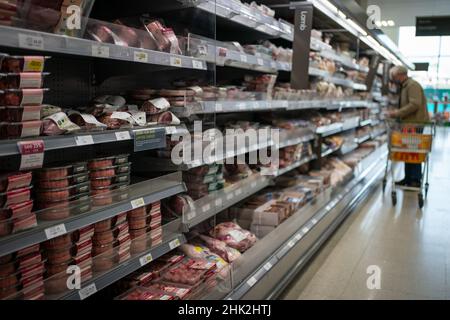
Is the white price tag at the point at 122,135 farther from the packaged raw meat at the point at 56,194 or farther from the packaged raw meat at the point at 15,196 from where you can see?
the packaged raw meat at the point at 15,196

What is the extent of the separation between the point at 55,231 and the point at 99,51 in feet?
2.42

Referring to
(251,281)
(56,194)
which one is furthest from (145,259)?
(251,281)

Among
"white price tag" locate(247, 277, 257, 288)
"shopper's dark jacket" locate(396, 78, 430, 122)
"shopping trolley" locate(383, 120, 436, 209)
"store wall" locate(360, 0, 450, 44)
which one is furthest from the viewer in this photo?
"store wall" locate(360, 0, 450, 44)

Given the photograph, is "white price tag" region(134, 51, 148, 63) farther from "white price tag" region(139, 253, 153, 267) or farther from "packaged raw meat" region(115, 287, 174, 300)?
"packaged raw meat" region(115, 287, 174, 300)

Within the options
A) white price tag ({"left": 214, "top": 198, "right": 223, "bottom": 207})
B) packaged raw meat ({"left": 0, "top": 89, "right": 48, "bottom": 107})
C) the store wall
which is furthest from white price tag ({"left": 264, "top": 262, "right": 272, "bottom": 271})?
the store wall

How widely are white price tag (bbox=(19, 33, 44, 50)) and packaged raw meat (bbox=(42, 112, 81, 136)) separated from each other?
0.28m

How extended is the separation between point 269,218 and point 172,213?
1.05 meters

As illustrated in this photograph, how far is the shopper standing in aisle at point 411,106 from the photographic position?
20.0 ft

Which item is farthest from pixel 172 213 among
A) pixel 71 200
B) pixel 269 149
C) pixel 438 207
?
pixel 438 207

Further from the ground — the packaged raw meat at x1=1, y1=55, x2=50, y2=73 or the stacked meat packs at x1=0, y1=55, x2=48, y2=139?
the packaged raw meat at x1=1, y1=55, x2=50, y2=73

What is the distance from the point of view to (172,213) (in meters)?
2.52

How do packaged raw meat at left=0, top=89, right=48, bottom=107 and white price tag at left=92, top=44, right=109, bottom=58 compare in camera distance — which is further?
white price tag at left=92, top=44, right=109, bottom=58

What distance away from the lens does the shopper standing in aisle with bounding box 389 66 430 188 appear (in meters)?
6.11
